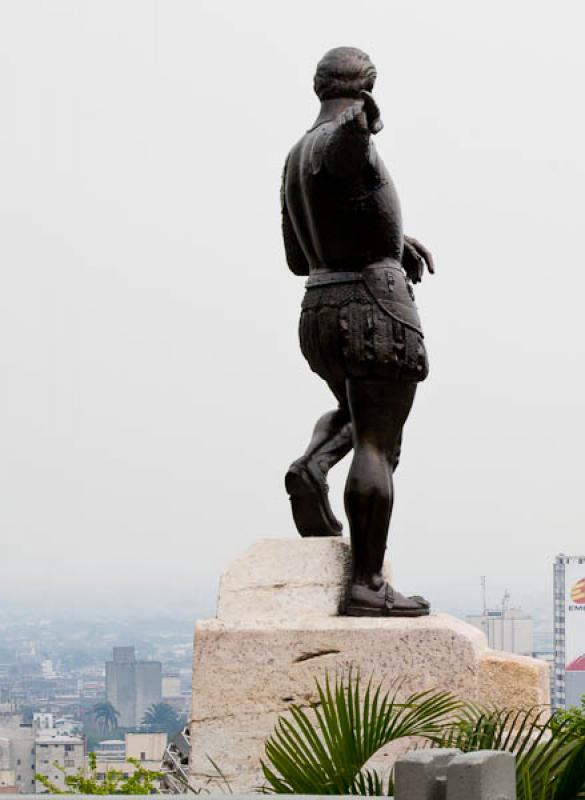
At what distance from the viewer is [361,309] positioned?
681 cm

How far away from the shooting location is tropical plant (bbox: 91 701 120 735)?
16984mm

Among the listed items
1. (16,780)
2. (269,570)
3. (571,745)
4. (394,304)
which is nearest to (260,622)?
(269,570)

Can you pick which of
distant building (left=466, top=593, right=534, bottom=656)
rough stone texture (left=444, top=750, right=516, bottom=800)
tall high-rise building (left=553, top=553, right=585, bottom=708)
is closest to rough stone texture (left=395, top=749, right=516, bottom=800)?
rough stone texture (left=444, top=750, right=516, bottom=800)

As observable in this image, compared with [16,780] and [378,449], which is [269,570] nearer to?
[378,449]

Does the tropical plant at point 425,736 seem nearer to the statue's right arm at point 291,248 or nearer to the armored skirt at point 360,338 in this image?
the armored skirt at point 360,338

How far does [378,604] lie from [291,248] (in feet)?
4.78

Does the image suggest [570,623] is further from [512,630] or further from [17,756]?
[17,756]

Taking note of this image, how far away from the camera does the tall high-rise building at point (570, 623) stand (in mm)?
54250

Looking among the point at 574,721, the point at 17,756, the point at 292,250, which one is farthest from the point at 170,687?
the point at 574,721

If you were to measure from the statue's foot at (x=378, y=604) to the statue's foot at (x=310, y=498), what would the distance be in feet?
1.47

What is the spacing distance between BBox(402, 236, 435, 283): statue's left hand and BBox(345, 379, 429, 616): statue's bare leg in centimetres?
56

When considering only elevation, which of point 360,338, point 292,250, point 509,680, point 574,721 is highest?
point 292,250

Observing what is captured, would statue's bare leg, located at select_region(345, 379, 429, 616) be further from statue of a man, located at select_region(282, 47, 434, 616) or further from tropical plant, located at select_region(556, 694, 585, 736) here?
tropical plant, located at select_region(556, 694, 585, 736)

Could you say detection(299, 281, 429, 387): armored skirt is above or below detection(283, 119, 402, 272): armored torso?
below
